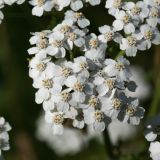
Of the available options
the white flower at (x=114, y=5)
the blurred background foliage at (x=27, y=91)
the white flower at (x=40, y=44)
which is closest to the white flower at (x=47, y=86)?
the white flower at (x=40, y=44)

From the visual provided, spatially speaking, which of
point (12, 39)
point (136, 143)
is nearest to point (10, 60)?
point (12, 39)

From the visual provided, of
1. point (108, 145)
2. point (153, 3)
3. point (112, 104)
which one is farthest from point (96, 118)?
point (153, 3)

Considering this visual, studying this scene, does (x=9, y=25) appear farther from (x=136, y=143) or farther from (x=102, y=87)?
(x=102, y=87)

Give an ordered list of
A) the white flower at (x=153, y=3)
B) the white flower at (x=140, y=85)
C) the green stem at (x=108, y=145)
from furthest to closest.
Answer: the white flower at (x=140, y=85)
the green stem at (x=108, y=145)
the white flower at (x=153, y=3)

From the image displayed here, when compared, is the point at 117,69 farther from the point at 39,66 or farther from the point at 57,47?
the point at 39,66

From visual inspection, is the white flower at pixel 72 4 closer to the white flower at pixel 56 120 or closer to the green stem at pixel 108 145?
the white flower at pixel 56 120

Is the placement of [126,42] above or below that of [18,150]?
above

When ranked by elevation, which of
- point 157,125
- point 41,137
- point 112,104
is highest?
point 112,104
